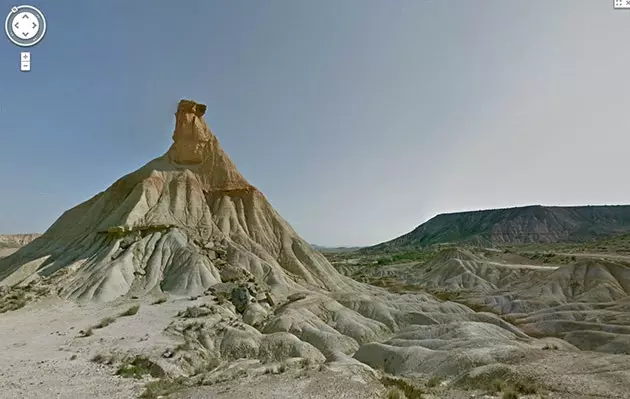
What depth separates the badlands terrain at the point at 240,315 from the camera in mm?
13828

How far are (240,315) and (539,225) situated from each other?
158 meters

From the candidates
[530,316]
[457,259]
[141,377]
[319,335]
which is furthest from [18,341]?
[457,259]

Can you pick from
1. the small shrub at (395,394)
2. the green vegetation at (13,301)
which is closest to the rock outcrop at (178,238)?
the green vegetation at (13,301)

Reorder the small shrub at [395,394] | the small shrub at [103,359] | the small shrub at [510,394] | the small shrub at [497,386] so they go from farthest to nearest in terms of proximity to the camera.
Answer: the small shrub at [103,359] → the small shrub at [497,386] → the small shrub at [395,394] → the small shrub at [510,394]

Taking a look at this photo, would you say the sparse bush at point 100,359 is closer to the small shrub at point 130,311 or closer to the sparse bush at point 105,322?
the sparse bush at point 105,322

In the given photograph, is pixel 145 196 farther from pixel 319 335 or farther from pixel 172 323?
pixel 319 335

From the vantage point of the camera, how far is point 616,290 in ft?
149

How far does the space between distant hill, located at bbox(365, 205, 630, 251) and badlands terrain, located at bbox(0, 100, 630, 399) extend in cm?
9600

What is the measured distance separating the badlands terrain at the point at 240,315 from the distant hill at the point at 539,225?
96.0 meters

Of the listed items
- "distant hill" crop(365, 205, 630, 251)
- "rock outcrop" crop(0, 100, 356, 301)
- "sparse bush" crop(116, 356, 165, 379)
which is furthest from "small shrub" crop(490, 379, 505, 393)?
"distant hill" crop(365, 205, 630, 251)

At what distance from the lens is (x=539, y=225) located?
15412 cm

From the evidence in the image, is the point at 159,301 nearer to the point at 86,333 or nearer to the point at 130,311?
the point at 130,311

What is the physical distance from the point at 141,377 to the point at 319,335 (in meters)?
13.3

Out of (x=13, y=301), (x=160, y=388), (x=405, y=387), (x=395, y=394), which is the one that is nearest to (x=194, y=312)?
(x=160, y=388)
